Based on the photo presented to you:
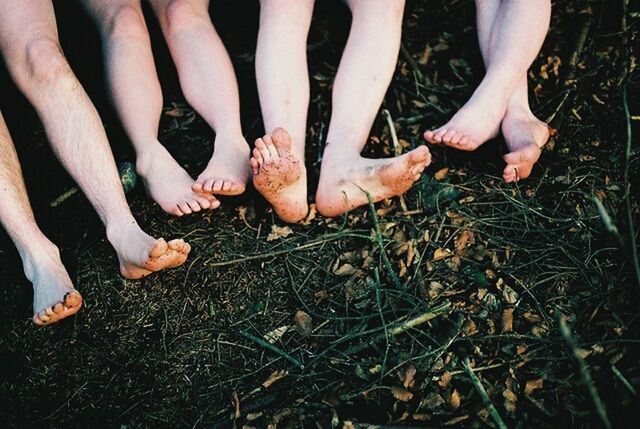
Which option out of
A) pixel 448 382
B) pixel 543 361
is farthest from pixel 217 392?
pixel 543 361

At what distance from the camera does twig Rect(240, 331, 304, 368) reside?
2.08m

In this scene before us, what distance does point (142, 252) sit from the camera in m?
2.05

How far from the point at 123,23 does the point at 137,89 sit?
0.27 metres

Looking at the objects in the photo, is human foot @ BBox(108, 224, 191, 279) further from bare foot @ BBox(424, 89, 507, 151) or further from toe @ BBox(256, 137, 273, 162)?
bare foot @ BBox(424, 89, 507, 151)

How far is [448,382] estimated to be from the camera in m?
1.96

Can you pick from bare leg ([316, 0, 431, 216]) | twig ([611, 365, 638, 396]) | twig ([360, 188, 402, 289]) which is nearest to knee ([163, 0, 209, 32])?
bare leg ([316, 0, 431, 216])

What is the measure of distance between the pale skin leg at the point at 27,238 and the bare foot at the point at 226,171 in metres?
0.55

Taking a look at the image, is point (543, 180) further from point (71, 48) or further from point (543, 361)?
point (71, 48)

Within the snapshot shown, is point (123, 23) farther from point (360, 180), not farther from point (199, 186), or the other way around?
point (360, 180)

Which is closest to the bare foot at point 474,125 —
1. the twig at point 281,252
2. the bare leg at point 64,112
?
the twig at point 281,252

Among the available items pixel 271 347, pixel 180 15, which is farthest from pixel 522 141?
pixel 180 15

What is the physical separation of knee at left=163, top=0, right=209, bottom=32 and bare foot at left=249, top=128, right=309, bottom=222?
0.70 m

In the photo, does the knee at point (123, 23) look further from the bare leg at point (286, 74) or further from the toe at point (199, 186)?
the toe at point (199, 186)

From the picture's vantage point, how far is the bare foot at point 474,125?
7.34ft
